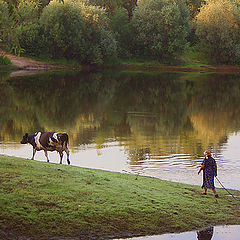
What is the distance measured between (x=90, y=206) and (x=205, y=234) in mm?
3359

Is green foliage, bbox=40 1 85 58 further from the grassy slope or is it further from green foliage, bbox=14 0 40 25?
the grassy slope

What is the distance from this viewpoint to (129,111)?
49.4m

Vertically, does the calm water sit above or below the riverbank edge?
below

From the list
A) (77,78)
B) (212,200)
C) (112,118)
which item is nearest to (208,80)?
(77,78)

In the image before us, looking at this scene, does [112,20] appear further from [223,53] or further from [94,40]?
[223,53]

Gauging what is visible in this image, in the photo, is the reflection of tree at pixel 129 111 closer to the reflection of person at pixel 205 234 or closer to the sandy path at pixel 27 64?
the reflection of person at pixel 205 234

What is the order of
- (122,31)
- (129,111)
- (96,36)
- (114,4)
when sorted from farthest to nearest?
(114,4)
(122,31)
(96,36)
(129,111)

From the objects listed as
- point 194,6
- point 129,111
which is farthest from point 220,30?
point 129,111

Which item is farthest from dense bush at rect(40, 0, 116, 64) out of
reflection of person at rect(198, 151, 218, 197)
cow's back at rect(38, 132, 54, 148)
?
reflection of person at rect(198, 151, 218, 197)

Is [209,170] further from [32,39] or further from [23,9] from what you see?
[32,39]

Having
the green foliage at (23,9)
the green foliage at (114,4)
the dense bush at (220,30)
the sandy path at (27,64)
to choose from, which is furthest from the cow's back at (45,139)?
the green foliage at (114,4)

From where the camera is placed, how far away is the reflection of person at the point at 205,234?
1426cm

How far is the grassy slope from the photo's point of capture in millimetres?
13562

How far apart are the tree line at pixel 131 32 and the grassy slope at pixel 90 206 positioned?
258 feet
